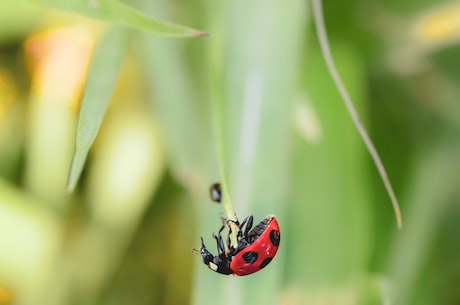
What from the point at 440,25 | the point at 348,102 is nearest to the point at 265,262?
the point at 348,102

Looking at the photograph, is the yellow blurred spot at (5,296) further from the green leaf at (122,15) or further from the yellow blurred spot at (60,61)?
the green leaf at (122,15)

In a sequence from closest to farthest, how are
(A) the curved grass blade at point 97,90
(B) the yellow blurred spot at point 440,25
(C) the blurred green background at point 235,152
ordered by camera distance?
1. (A) the curved grass blade at point 97,90
2. (C) the blurred green background at point 235,152
3. (B) the yellow blurred spot at point 440,25

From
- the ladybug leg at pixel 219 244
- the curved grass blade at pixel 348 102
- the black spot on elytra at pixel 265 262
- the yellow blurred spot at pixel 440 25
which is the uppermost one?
the yellow blurred spot at pixel 440 25

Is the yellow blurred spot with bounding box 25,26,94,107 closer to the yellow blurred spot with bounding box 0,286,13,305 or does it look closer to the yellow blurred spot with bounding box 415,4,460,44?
the yellow blurred spot with bounding box 0,286,13,305

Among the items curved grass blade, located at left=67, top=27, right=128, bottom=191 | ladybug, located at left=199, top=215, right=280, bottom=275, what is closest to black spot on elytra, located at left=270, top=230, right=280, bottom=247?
ladybug, located at left=199, top=215, right=280, bottom=275

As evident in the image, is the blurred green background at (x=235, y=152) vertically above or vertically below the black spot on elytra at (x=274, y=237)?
above

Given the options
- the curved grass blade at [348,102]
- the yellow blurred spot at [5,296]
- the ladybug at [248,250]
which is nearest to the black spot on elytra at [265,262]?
the ladybug at [248,250]

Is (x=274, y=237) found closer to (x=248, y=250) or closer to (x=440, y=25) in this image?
(x=248, y=250)
